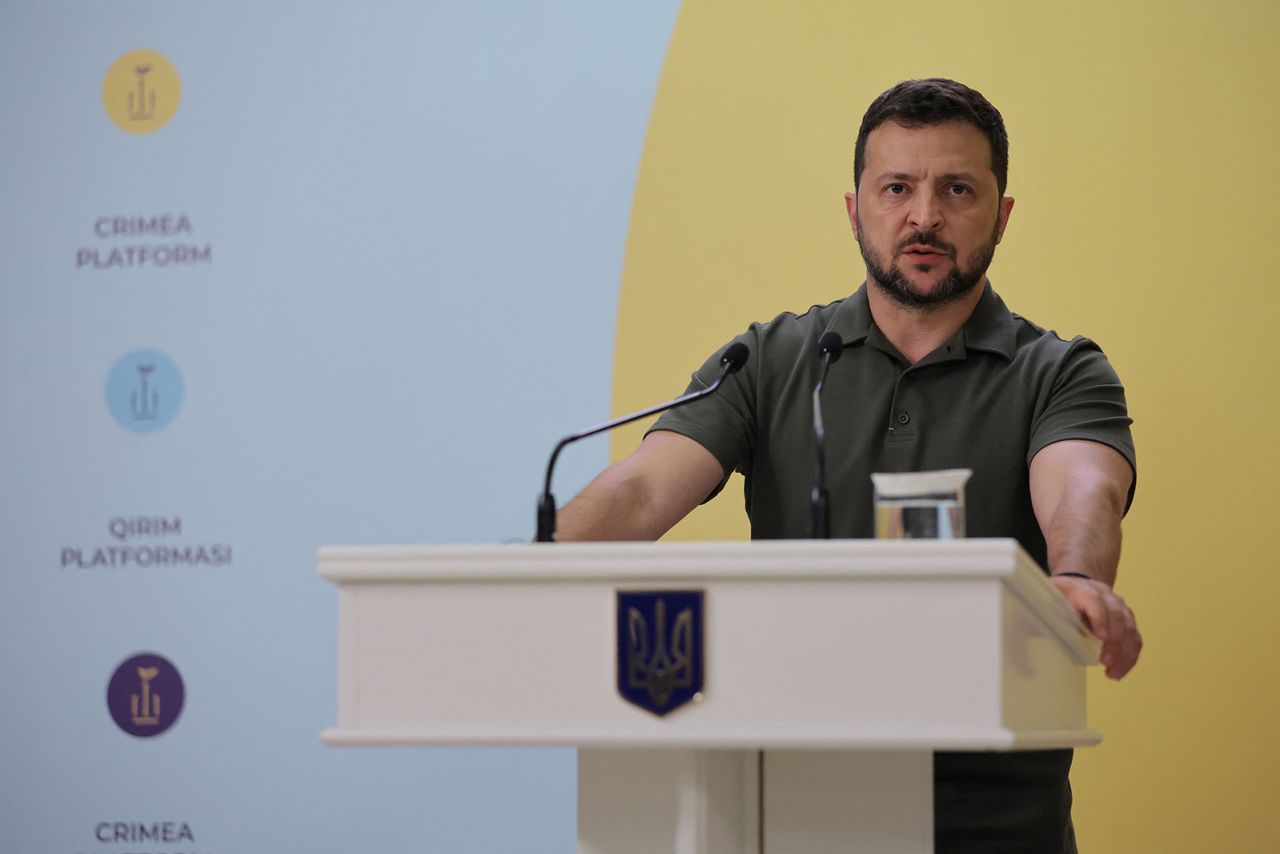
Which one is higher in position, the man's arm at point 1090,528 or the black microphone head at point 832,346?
the black microphone head at point 832,346

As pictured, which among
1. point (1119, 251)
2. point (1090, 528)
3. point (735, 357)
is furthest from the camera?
point (1119, 251)

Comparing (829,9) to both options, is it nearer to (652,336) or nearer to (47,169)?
(652,336)

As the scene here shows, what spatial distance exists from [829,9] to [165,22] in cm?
137

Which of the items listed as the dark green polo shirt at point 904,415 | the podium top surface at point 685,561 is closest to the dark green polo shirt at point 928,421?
the dark green polo shirt at point 904,415

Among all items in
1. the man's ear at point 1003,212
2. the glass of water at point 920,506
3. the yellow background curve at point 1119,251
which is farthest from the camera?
the yellow background curve at point 1119,251

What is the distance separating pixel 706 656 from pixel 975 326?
1.15 meters

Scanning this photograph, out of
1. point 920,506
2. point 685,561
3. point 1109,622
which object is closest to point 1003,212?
point 1109,622

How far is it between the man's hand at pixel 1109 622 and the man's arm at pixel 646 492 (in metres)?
0.68

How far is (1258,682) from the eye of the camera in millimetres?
2545

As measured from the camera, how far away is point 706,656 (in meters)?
1.24

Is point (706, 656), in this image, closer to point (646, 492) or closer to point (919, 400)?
point (646, 492)

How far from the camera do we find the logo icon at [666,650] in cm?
124

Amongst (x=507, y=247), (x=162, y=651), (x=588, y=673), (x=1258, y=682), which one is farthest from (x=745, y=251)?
(x=588, y=673)

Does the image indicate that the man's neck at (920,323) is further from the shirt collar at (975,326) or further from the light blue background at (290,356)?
the light blue background at (290,356)
